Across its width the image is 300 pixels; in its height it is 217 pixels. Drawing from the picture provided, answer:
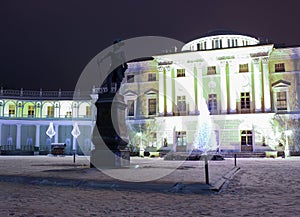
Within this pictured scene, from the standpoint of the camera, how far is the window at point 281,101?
36938mm

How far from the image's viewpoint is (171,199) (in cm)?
669

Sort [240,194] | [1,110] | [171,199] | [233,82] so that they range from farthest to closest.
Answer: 1. [1,110]
2. [233,82]
3. [240,194]
4. [171,199]

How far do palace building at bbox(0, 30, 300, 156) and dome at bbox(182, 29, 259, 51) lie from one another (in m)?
0.13

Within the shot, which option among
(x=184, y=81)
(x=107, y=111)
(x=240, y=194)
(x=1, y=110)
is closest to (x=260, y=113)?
(x=184, y=81)

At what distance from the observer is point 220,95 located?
126 ft

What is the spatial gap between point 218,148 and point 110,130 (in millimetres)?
25157

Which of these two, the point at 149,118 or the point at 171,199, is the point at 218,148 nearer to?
the point at 149,118

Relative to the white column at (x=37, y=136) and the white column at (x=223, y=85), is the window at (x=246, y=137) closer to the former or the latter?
the white column at (x=223, y=85)

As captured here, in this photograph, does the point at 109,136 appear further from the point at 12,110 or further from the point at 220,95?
the point at 12,110

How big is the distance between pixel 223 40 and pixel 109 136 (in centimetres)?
3280

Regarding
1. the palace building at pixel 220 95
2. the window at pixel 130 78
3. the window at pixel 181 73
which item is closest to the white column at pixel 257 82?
the palace building at pixel 220 95

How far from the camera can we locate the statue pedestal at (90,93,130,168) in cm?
1319

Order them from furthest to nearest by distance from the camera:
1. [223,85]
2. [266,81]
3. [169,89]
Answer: [169,89] < [223,85] < [266,81]

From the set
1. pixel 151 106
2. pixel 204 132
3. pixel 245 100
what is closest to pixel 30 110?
pixel 151 106
